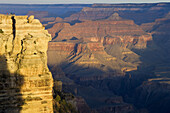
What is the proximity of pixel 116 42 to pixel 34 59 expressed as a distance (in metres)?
186

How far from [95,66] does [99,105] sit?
57.8 metres

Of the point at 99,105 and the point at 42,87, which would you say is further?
the point at 99,105

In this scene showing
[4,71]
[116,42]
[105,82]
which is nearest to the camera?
[4,71]

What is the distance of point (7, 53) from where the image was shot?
14.6m

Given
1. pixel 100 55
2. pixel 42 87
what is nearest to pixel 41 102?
pixel 42 87

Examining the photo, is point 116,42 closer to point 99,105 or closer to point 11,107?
point 99,105

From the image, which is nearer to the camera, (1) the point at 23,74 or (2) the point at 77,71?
(1) the point at 23,74

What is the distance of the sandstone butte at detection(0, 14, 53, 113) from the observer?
47.1ft

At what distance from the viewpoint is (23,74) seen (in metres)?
14.4

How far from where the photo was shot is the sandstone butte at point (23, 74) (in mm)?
14359

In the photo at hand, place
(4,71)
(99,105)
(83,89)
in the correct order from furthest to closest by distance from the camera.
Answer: (83,89), (99,105), (4,71)

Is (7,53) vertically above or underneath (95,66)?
above

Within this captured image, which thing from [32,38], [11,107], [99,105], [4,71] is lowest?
[99,105]

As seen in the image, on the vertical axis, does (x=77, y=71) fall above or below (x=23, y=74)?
below
